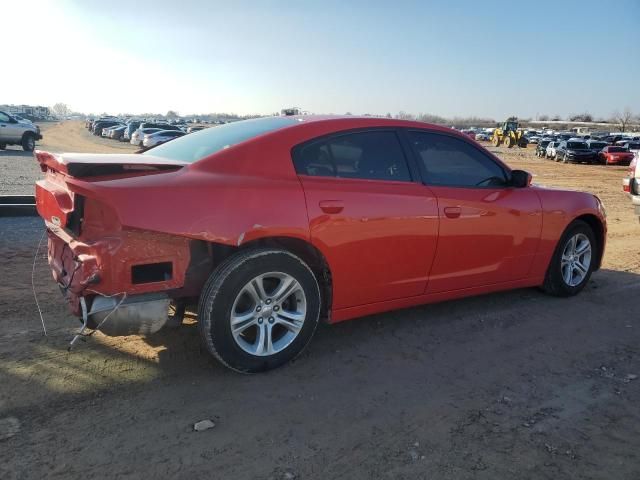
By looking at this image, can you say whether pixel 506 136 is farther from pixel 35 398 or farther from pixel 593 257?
pixel 35 398

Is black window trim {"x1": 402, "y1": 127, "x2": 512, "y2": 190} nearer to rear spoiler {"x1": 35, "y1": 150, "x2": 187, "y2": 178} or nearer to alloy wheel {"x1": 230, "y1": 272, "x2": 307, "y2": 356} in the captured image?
alloy wheel {"x1": 230, "y1": 272, "x2": 307, "y2": 356}

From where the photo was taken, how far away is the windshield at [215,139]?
3.51 m

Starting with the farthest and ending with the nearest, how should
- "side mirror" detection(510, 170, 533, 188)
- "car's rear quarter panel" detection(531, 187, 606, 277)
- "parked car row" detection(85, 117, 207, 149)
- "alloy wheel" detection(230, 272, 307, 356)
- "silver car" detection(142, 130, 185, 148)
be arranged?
"parked car row" detection(85, 117, 207, 149), "silver car" detection(142, 130, 185, 148), "car's rear quarter panel" detection(531, 187, 606, 277), "side mirror" detection(510, 170, 533, 188), "alloy wheel" detection(230, 272, 307, 356)

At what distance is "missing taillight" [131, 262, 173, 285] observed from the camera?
9.66 ft

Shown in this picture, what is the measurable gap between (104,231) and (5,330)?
158 cm

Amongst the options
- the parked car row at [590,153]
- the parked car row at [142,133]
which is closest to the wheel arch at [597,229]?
the parked car row at [142,133]

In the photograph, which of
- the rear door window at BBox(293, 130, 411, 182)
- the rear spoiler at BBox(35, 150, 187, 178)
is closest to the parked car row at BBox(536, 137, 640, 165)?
the rear door window at BBox(293, 130, 411, 182)

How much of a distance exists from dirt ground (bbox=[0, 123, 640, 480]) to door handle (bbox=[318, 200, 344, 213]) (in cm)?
103

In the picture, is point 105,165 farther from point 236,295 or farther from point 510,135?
point 510,135

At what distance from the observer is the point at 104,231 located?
295 cm

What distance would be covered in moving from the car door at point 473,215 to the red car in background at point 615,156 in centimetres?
3478

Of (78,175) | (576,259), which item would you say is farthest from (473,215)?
(78,175)

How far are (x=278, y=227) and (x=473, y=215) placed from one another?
1736 millimetres

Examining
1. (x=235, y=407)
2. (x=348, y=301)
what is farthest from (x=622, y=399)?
(x=235, y=407)
